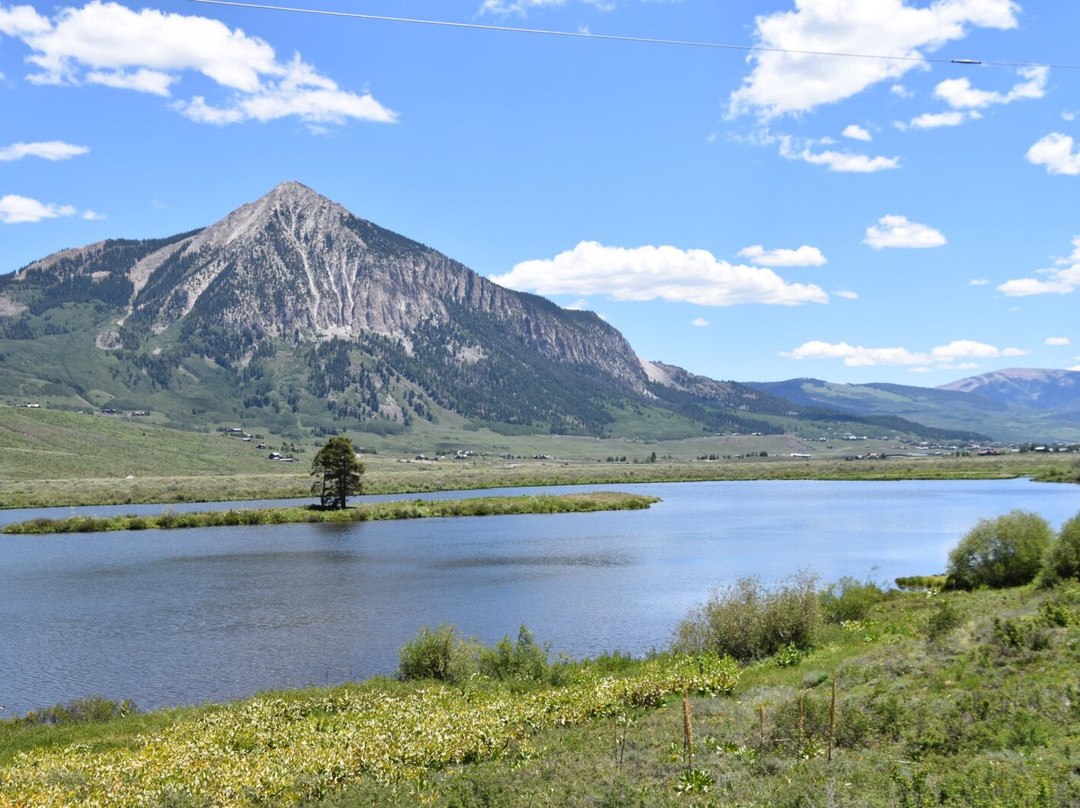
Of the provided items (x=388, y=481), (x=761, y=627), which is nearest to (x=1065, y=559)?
(x=761, y=627)

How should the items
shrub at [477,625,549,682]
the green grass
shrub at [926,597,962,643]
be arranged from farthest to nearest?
the green grass, shrub at [477,625,549,682], shrub at [926,597,962,643]

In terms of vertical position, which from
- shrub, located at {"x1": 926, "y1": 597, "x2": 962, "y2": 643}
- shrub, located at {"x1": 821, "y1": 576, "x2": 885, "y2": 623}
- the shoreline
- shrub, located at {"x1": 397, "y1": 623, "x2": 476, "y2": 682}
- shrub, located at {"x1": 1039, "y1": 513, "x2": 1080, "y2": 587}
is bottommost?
the shoreline

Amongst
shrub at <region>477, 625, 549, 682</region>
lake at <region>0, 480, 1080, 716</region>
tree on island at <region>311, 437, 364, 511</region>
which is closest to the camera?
shrub at <region>477, 625, 549, 682</region>

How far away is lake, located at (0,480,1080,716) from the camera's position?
3434 cm

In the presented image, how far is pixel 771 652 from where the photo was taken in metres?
31.6

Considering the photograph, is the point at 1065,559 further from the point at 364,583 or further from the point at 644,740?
the point at 364,583

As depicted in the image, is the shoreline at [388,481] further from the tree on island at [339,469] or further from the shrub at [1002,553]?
the shrub at [1002,553]

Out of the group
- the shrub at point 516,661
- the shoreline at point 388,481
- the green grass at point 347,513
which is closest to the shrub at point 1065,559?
the shrub at point 516,661

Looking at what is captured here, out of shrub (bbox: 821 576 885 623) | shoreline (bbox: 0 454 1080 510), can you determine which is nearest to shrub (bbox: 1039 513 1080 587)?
shrub (bbox: 821 576 885 623)

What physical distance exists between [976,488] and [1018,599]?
118988mm

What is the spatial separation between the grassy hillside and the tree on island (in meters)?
72.6

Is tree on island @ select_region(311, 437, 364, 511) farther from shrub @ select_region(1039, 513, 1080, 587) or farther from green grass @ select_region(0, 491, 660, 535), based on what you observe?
shrub @ select_region(1039, 513, 1080, 587)

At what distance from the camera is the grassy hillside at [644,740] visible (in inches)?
608

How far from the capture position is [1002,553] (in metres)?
41.0
